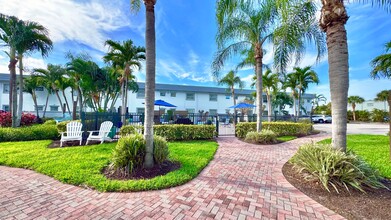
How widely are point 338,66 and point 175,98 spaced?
87.2ft

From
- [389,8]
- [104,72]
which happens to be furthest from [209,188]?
[104,72]

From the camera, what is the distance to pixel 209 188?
3600mm

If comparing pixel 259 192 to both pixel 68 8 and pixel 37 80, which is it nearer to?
pixel 68 8

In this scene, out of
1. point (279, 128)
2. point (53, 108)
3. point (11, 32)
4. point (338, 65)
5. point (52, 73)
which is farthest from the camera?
point (53, 108)

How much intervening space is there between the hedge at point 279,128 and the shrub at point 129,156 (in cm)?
749

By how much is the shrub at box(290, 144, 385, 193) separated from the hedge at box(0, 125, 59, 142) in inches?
482

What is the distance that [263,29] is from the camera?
9.26 metres

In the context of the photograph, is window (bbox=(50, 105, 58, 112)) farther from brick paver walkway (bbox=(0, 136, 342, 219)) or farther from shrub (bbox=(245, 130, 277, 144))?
shrub (bbox=(245, 130, 277, 144))

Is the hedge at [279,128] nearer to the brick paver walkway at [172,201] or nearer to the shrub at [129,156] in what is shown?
the brick paver walkway at [172,201]

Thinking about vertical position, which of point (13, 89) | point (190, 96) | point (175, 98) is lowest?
point (13, 89)

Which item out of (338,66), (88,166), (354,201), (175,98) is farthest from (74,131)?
(175,98)

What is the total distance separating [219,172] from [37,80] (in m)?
25.7

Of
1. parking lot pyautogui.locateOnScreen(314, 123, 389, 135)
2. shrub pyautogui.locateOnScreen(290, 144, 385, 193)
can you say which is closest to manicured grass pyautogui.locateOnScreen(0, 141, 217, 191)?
shrub pyautogui.locateOnScreen(290, 144, 385, 193)

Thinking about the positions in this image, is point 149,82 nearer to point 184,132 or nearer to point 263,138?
point 184,132
